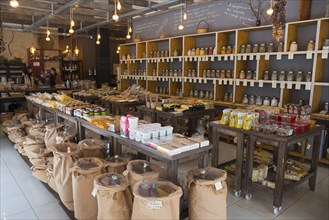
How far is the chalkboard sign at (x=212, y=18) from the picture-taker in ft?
16.5

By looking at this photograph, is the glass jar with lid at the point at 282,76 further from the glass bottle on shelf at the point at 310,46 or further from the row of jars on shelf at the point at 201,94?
the row of jars on shelf at the point at 201,94

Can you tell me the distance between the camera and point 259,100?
4918 millimetres

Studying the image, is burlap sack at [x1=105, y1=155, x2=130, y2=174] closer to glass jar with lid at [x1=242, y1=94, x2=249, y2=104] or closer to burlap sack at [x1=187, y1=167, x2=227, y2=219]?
burlap sack at [x1=187, y1=167, x2=227, y2=219]

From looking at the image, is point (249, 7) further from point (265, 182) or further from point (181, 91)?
point (265, 182)

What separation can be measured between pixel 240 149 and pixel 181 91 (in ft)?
11.8

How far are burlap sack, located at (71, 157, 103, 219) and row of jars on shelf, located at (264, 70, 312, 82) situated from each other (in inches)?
136

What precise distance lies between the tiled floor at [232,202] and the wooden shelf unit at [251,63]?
1456mm

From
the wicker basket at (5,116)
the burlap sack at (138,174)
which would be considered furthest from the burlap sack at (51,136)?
the wicker basket at (5,116)

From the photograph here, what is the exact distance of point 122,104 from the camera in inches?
207

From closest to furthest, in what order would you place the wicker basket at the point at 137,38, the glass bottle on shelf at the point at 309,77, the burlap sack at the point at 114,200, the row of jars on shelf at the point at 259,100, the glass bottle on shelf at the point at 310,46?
the burlap sack at the point at 114,200
the glass bottle on shelf at the point at 310,46
the glass bottle on shelf at the point at 309,77
the row of jars on shelf at the point at 259,100
the wicker basket at the point at 137,38

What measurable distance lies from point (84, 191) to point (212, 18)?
4779mm

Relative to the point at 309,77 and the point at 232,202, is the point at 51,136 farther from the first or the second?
the point at 309,77

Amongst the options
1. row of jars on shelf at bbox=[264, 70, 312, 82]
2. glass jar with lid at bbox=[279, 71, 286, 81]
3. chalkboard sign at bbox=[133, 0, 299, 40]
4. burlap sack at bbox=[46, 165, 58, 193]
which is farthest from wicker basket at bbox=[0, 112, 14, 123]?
glass jar with lid at bbox=[279, 71, 286, 81]

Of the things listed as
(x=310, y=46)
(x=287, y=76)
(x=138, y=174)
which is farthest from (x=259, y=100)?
(x=138, y=174)
